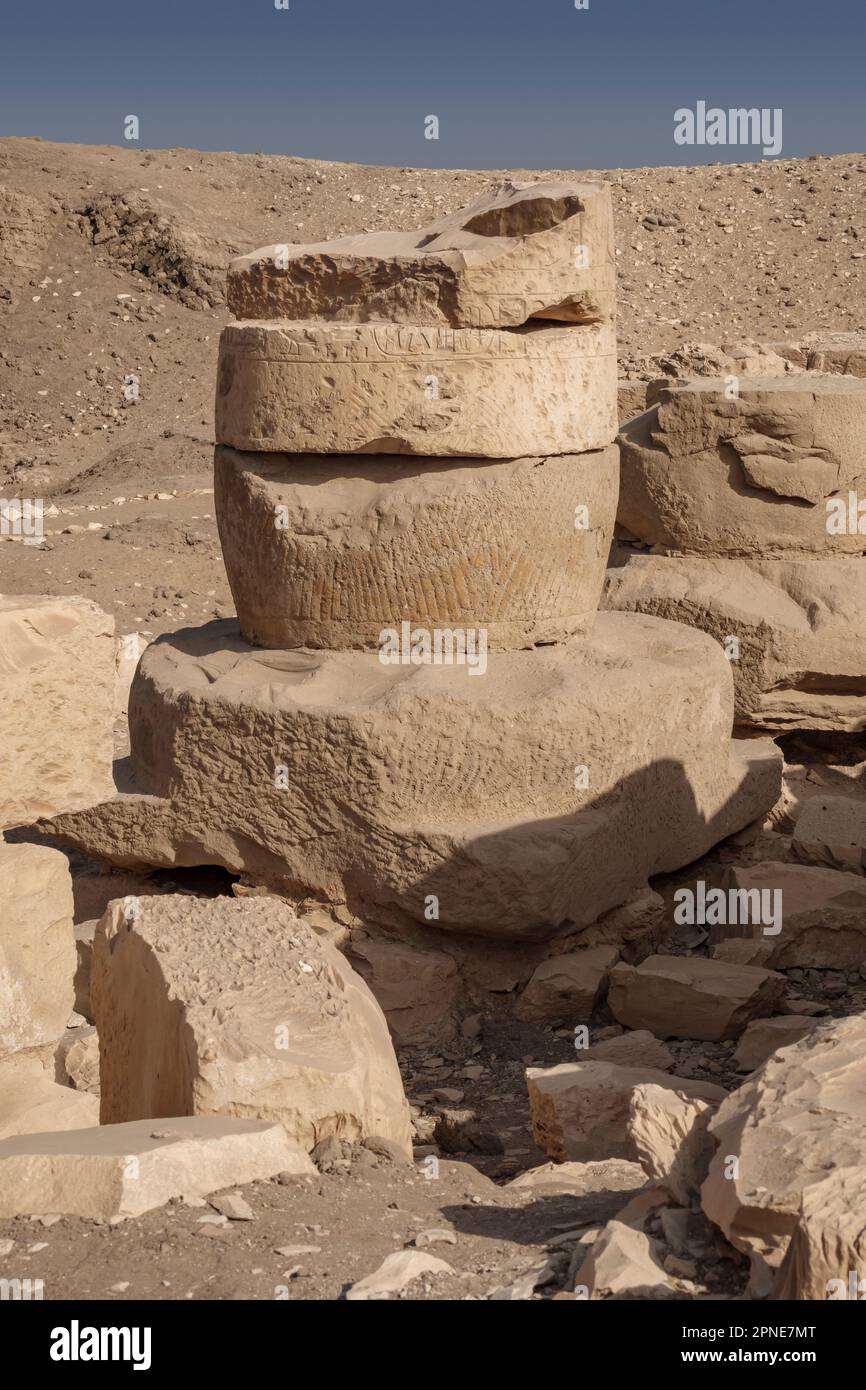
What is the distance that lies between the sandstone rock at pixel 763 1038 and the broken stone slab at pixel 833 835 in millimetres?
1197

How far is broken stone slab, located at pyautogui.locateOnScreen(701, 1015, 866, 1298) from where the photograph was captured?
2457 millimetres

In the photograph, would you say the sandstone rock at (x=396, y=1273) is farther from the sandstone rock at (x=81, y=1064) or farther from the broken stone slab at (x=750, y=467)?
the broken stone slab at (x=750, y=467)

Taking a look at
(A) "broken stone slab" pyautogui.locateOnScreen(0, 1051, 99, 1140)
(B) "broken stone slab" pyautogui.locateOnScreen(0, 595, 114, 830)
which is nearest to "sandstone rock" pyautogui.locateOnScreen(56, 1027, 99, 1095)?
(A) "broken stone slab" pyautogui.locateOnScreen(0, 1051, 99, 1140)

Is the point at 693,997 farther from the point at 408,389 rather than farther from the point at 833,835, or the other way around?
the point at 408,389

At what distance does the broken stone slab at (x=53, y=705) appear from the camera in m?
3.38

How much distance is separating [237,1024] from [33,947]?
60 centimetres

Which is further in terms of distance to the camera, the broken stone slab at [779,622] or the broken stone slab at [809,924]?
the broken stone slab at [779,622]

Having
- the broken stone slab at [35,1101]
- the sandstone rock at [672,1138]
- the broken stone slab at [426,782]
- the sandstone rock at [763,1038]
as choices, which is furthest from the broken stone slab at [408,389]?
the sandstone rock at [672,1138]

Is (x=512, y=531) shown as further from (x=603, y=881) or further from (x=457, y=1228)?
(x=457, y=1228)

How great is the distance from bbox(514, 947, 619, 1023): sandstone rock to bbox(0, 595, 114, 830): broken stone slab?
6.68ft

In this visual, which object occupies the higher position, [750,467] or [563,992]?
[750,467]

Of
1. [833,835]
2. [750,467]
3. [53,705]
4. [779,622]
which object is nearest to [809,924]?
[833,835]

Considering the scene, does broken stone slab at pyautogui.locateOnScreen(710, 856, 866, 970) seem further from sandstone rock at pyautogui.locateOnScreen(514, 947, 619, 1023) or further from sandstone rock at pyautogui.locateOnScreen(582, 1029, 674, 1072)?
sandstone rock at pyautogui.locateOnScreen(582, 1029, 674, 1072)

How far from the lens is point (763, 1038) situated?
4676 millimetres
